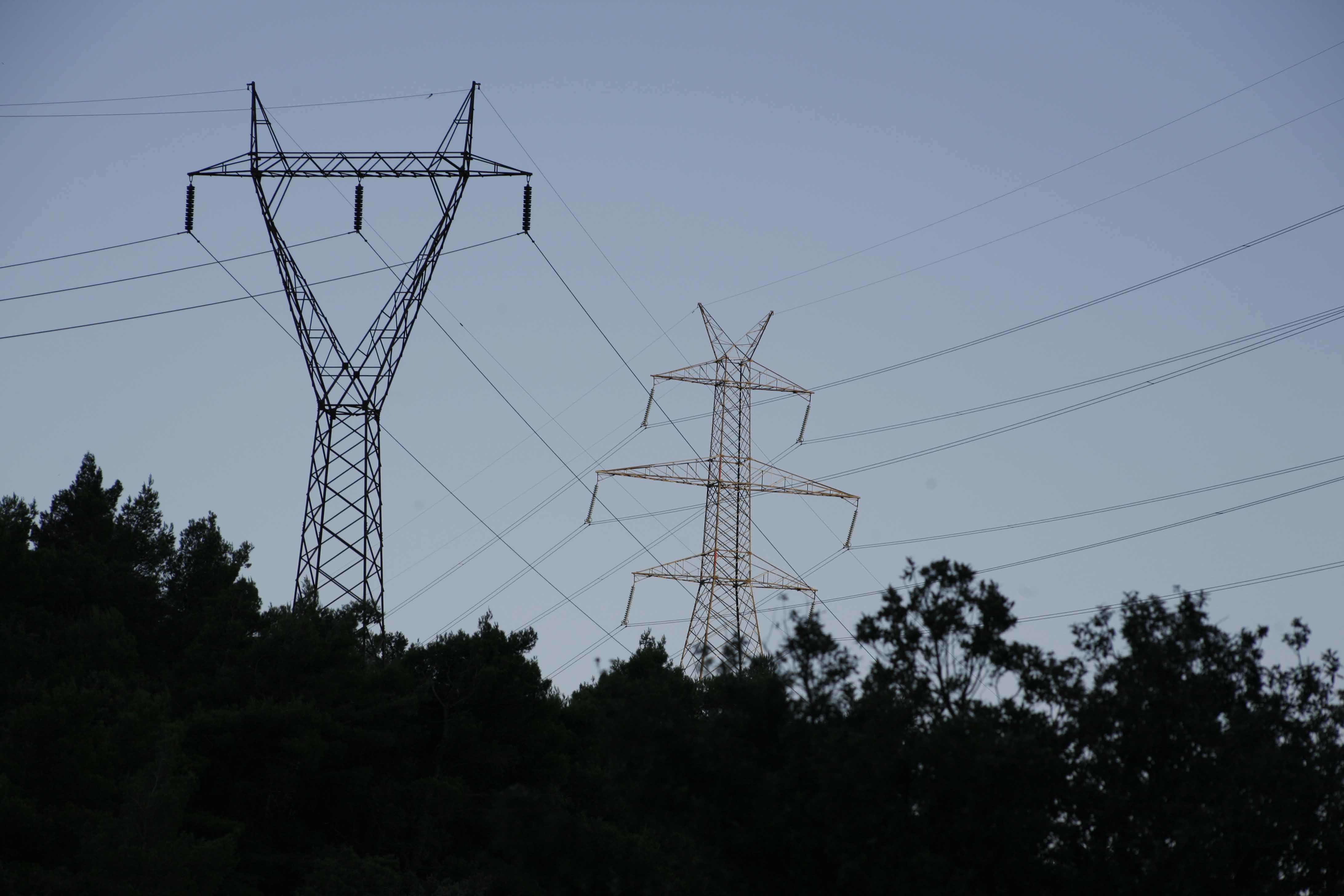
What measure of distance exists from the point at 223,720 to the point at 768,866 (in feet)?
76.6

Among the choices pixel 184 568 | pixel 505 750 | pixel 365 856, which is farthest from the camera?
pixel 184 568

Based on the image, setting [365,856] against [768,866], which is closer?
[768,866]

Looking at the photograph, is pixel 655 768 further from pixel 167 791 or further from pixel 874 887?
pixel 167 791

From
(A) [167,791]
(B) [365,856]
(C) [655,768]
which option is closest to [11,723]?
(A) [167,791]

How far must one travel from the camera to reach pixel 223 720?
41.7 m

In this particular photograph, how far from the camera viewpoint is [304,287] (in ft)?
119

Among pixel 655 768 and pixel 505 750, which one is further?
pixel 505 750

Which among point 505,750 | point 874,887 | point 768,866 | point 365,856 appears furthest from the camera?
point 505,750

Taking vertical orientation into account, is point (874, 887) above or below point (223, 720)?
below

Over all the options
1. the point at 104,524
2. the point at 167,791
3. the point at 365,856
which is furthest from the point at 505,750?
the point at 104,524

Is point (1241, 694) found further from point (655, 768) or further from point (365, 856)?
point (365, 856)

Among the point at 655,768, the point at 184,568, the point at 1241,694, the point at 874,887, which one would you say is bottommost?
the point at 874,887

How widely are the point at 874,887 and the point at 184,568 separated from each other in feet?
135

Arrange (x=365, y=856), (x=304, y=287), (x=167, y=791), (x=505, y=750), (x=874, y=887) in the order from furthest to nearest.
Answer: (x=505, y=750) → (x=365, y=856) → (x=304, y=287) → (x=167, y=791) → (x=874, y=887)
